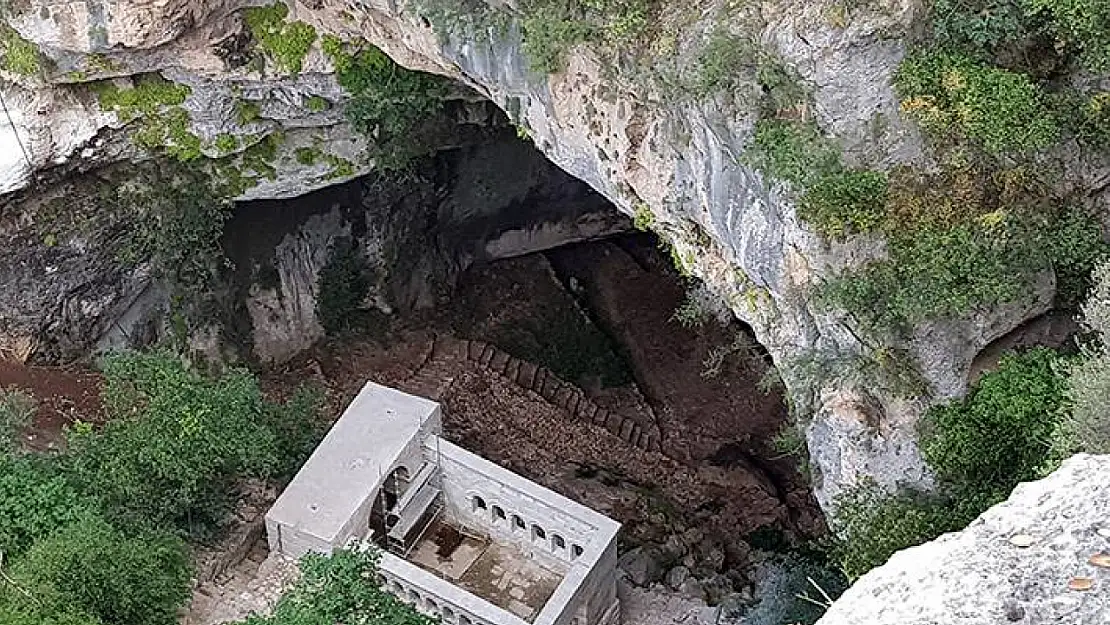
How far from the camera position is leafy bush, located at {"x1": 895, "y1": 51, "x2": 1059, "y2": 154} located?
981 cm

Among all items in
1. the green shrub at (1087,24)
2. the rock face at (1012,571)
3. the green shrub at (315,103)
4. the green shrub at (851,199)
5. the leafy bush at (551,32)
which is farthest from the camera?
the green shrub at (315,103)

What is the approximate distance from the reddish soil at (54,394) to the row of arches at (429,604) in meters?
4.80

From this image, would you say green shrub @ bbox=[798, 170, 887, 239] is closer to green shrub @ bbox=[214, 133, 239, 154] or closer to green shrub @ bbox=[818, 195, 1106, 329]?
green shrub @ bbox=[818, 195, 1106, 329]

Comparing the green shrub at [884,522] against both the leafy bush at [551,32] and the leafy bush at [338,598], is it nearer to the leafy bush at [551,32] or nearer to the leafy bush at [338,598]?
the leafy bush at [338,598]

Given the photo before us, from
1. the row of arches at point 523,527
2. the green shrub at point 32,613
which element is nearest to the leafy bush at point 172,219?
the row of arches at point 523,527

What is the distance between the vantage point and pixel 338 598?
12.6 meters

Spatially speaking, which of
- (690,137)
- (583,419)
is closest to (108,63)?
(690,137)

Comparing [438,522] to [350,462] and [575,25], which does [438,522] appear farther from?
[575,25]

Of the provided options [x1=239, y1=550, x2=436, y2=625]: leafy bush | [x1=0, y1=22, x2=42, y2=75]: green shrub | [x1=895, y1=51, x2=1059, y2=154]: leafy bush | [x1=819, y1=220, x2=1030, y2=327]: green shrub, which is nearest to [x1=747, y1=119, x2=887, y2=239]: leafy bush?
[x1=819, y1=220, x2=1030, y2=327]: green shrub

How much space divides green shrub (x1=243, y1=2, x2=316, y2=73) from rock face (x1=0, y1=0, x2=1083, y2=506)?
4.7 inches

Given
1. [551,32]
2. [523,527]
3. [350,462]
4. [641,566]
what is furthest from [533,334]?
[551,32]

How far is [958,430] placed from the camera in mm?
10461

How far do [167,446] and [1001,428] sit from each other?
26.2ft

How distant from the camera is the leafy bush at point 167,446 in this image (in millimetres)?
13914
